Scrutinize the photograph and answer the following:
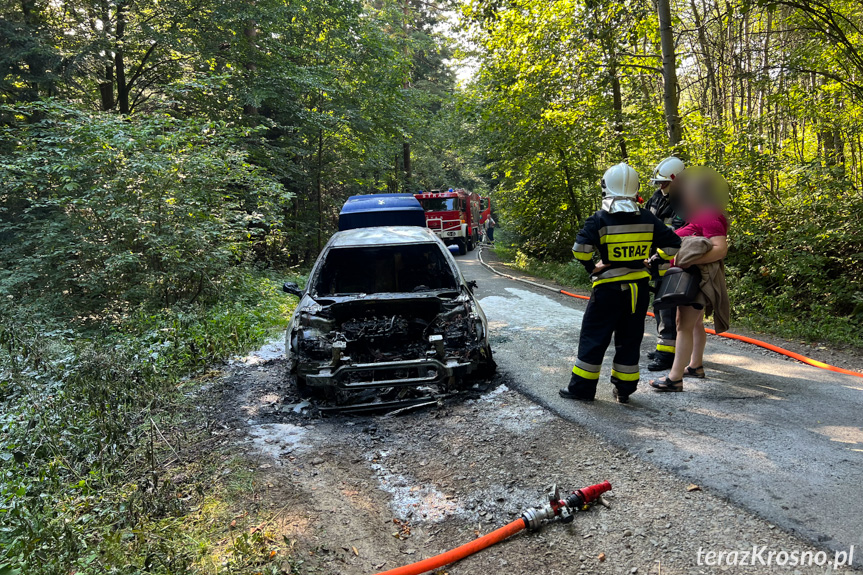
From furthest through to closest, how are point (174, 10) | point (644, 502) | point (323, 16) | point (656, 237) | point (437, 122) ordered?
point (437, 122)
point (323, 16)
point (174, 10)
point (656, 237)
point (644, 502)

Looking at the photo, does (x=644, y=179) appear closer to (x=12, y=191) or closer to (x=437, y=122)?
(x=12, y=191)

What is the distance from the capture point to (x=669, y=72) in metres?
7.97

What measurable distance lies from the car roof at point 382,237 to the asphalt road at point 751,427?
1739mm

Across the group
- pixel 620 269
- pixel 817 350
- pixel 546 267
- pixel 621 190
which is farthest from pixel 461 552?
pixel 546 267

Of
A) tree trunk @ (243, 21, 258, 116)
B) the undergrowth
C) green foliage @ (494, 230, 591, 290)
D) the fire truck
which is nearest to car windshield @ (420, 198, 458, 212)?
the fire truck

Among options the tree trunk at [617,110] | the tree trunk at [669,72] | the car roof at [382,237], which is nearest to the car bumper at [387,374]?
the car roof at [382,237]

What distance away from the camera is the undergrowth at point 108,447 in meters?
2.38

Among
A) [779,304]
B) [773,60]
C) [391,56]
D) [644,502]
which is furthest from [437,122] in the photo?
[644,502]

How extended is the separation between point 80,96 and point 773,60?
1425cm

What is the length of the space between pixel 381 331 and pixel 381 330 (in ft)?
0.05

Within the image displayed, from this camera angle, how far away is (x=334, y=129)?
50.3ft

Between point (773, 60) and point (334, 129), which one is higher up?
point (334, 129)

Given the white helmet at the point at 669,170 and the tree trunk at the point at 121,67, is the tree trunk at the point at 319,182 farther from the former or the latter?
the white helmet at the point at 669,170

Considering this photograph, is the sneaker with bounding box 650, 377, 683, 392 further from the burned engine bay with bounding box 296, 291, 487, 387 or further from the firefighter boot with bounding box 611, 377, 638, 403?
the burned engine bay with bounding box 296, 291, 487, 387
